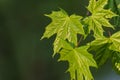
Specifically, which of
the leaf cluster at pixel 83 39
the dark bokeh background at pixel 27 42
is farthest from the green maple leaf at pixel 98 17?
the dark bokeh background at pixel 27 42

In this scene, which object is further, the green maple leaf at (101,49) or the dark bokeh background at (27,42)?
the dark bokeh background at (27,42)

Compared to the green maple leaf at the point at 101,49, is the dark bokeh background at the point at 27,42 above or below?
below

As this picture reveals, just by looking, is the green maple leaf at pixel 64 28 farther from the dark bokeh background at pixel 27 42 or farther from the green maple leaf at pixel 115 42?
the dark bokeh background at pixel 27 42

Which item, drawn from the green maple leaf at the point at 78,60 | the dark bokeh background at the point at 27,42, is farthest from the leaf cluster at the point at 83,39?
the dark bokeh background at the point at 27,42

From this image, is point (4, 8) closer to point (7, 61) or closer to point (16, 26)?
point (16, 26)

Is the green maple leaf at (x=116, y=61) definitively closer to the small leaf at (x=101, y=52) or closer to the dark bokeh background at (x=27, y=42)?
the small leaf at (x=101, y=52)

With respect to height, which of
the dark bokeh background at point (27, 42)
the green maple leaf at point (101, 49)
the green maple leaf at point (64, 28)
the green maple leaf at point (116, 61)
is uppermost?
the green maple leaf at point (64, 28)

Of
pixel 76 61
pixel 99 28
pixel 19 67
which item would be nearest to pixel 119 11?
pixel 99 28
